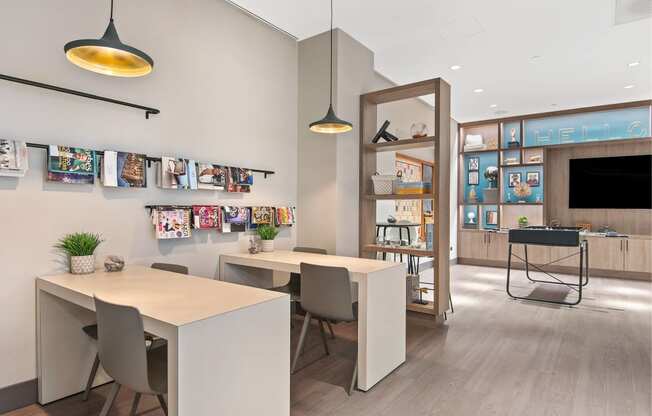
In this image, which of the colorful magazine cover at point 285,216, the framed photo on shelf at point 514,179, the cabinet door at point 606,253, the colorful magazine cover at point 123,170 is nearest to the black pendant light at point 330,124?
the colorful magazine cover at point 285,216

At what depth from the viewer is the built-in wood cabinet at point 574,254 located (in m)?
6.07

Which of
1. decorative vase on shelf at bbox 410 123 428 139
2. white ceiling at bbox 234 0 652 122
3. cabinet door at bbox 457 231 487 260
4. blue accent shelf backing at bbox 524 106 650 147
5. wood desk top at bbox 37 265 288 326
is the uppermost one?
white ceiling at bbox 234 0 652 122

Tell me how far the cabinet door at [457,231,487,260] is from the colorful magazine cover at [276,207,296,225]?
4.90 m

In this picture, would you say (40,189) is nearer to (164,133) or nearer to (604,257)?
(164,133)

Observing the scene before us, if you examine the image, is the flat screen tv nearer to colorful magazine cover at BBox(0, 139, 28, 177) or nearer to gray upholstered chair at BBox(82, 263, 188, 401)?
gray upholstered chair at BBox(82, 263, 188, 401)

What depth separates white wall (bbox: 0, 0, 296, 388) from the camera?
2.15 m

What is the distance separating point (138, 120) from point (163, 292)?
1441 mm

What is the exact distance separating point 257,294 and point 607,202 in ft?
23.4

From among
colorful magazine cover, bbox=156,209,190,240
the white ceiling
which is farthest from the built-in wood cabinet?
colorful magazine cover, bbox=156,209,190,240

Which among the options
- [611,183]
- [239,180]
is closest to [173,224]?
[239,180]

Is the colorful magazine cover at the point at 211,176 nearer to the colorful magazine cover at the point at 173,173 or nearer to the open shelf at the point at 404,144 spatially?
the colorful magazine cover at the point at 173,173

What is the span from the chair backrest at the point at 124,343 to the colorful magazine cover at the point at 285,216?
224 centimetres

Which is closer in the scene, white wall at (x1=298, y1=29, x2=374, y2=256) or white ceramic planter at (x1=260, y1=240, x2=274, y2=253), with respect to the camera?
white ceramic planter at (x1=260, y1=240, x2=274, y2=253)

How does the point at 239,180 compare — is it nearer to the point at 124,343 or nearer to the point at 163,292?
the point at 163,292
